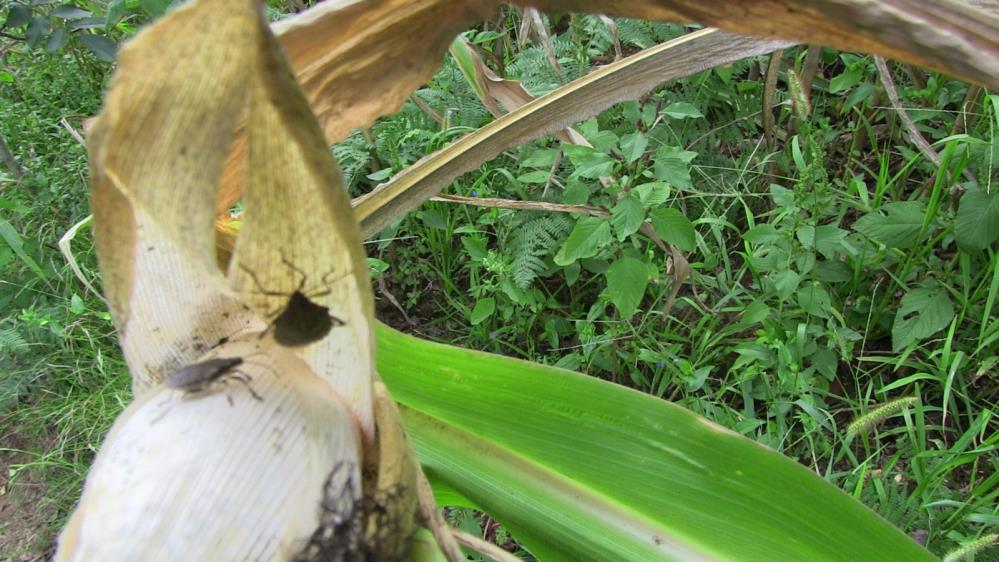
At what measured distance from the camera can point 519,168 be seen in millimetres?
1499

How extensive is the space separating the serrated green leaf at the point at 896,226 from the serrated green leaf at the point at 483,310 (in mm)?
612

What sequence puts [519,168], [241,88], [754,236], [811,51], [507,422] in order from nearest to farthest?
[241,88] < [507,422] < [754,236] < [811,51] < [519,168]

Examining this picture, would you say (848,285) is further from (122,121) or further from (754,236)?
(122,121)

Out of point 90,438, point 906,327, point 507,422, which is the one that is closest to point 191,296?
point 507,422

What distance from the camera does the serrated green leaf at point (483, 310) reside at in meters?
1.26

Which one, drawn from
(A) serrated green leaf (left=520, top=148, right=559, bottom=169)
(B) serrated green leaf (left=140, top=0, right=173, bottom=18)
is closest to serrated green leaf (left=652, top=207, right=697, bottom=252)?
(A) serrated green leaf (left=520, top=148, right=559, bottom=169)

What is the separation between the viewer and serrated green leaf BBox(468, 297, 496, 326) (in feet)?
4.13

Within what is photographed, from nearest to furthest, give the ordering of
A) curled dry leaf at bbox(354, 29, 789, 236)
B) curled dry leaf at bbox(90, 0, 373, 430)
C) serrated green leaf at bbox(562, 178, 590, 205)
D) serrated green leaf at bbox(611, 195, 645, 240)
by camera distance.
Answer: curled dry leaf at bbox(90, 0, 373, 430), curled dry leaf at bbox(354, 29, 789, 236), serrated green leaf at bbox(611, 195, 645, 240), serrated green leaf at bbox(562, 178, 590, 205)

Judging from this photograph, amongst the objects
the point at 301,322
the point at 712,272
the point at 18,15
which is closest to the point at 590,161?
the point at 712,272

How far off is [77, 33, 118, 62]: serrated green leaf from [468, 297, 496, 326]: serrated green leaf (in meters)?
0.90

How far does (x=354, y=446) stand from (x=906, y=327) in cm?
103

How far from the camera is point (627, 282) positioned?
3.70ft

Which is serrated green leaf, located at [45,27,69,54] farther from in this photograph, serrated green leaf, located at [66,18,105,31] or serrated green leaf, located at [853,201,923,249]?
serrated green leaf, located at [853,201,923,249]

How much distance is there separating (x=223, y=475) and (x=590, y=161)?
0.87 metres
